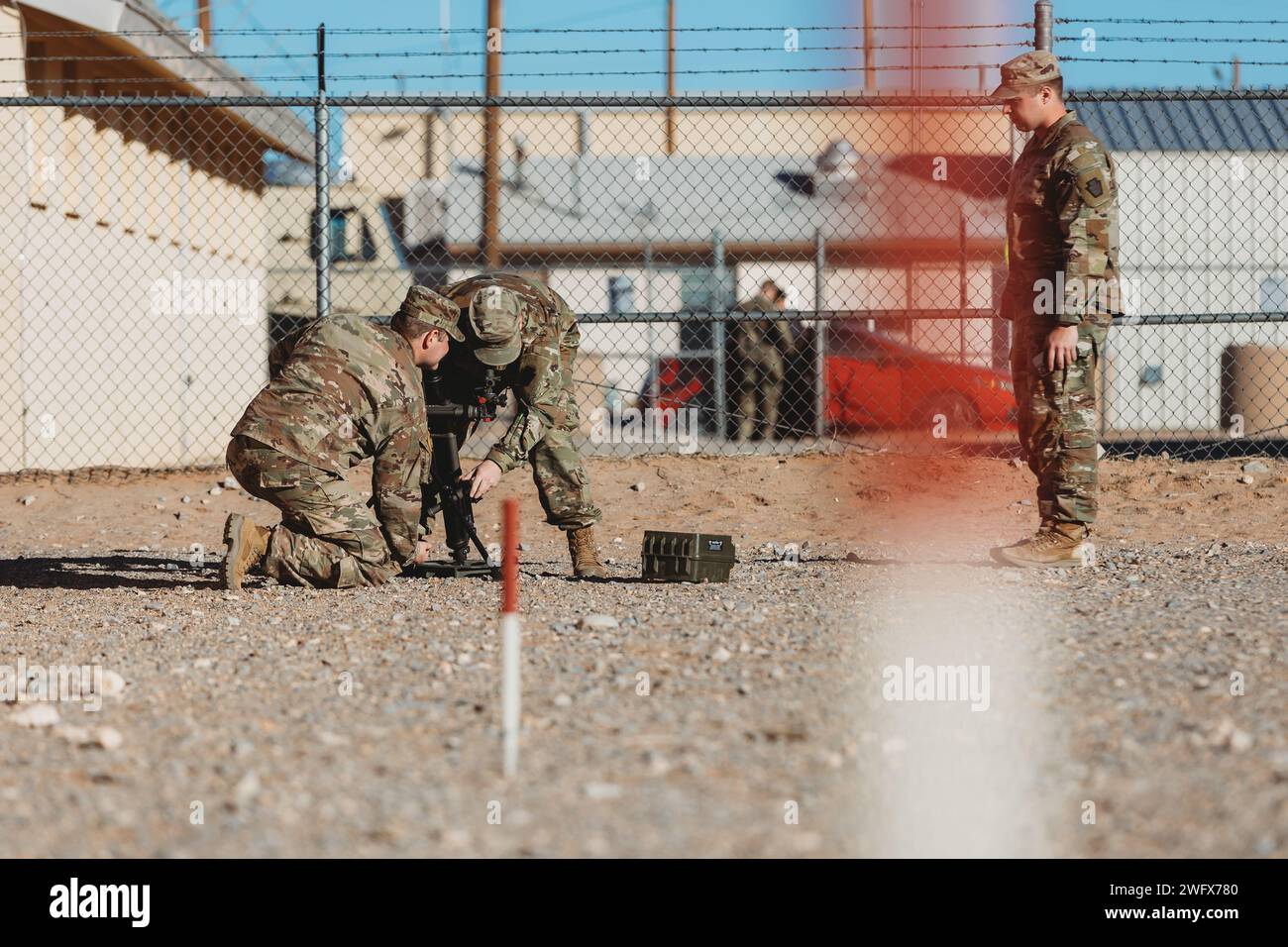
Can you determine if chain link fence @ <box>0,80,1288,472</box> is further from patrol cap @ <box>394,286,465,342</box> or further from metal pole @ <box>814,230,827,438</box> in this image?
patrol cap @ <box>394,286,465,342</box>

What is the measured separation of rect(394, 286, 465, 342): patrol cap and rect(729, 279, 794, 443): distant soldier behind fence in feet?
21.7

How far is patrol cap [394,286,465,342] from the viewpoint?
651cm

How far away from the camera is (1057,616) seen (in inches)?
226

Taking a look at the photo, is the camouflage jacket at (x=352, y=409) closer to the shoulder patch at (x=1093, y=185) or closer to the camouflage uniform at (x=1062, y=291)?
the camouflage uniform at (x=1062, y=291)

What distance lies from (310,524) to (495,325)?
3.82ft

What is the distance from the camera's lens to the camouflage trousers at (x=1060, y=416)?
266 inches

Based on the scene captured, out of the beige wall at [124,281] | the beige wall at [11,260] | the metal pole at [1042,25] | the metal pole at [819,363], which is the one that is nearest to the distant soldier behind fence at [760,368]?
the metal pole at [819,363]

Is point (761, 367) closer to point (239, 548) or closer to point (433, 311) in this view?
point (433, 311)

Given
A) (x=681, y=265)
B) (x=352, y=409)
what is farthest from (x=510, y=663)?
(x=681, y=265)

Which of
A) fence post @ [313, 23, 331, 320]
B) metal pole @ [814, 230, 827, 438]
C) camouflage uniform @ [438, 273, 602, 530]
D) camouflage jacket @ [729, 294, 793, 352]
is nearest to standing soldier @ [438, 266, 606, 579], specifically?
camouflage uniform @ [438, 273, 602, 530]

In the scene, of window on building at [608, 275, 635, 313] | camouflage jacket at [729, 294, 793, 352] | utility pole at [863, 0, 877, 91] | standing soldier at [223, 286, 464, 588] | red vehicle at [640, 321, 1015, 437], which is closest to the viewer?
standing soldier at [223, 286, 464, 588]

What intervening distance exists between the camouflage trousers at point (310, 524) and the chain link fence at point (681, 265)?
2.38 meters

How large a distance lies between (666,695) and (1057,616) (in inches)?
78.9
